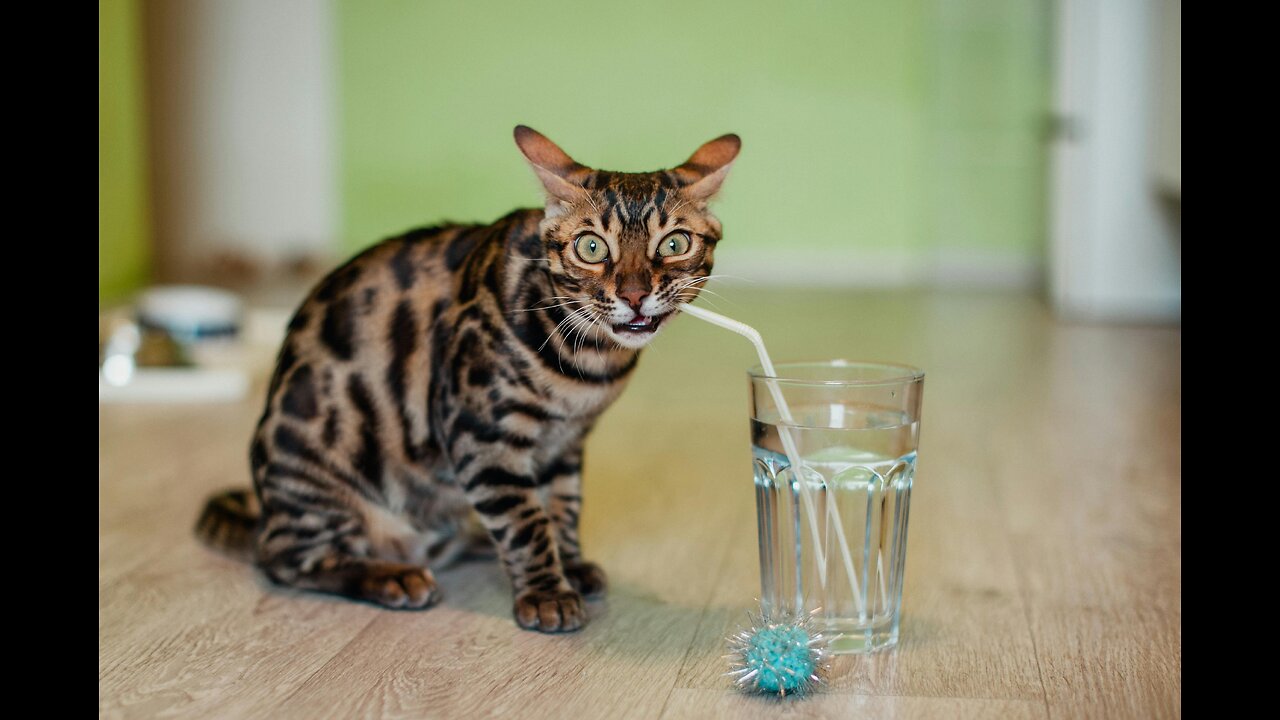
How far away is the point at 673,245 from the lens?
4.26ft

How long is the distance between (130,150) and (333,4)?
1028 mm

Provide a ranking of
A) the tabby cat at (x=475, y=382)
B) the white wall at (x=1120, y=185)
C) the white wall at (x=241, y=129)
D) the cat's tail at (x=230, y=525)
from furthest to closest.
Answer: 1. the white wall at (x=241, y=129)
2. the white wall at (x=1120, y=185)
3. the cat's tail at (x=230, y=525)
4. the tabby cat at (x=475, y=382)

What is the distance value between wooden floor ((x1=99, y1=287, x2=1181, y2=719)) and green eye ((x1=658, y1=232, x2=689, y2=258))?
16.2 inches

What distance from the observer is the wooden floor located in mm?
1236

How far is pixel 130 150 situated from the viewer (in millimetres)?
4633

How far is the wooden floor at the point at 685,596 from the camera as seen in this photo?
1236 millimetres

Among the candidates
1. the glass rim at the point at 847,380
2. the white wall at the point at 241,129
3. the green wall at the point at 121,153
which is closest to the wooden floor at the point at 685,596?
the glass rim at the point at 847,380

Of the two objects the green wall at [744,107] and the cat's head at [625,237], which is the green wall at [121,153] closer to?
the green wall at [744,107]

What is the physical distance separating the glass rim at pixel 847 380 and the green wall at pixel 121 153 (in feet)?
11.3

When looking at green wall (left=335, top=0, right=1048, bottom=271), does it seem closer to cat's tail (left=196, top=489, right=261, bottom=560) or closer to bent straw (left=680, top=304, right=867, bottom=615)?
cat's tail (left=196, top=489, right=261, bottom=560)
